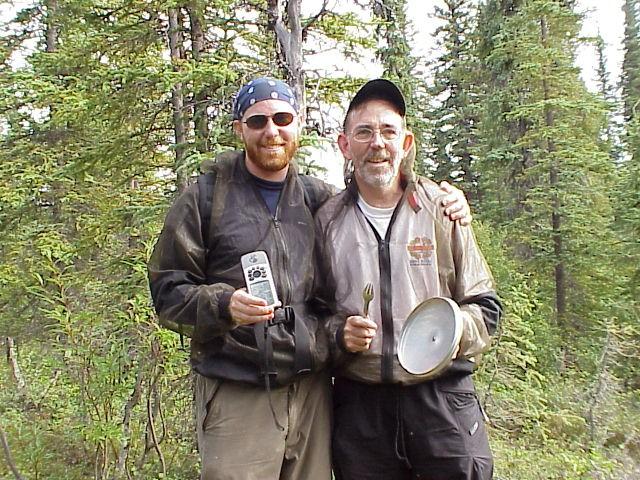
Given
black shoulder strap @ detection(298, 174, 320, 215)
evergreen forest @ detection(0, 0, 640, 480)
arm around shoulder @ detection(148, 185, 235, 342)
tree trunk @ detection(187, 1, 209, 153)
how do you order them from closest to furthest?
arm around shoulder @ detection(148, 185, 235, 342)
black shoulder strap @ detection(298, 174, 320, 215)
evergreen forest @ detection(0, 0, 640, 480)
tree trunk @ detection(187, 1, 209, 153)

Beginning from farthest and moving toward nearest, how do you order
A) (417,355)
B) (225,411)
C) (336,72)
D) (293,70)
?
(336,72), (293,70), (225,411), (417,355)

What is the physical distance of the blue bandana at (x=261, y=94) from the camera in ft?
10.1

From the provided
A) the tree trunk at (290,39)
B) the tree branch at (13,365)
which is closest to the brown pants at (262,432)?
the tree trunk at (290,39)

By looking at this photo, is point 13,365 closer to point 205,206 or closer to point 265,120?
point 205,206

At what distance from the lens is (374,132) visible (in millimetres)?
3029

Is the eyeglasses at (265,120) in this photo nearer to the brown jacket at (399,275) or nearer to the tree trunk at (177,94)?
the brown jacket at (399,275)

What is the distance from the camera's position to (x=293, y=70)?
6.09 m

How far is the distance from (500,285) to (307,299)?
8.27 m

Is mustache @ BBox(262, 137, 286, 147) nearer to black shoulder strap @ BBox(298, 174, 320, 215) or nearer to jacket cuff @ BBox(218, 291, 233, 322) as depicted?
black shoulder strap @ BBox(298, 174, 320, 215)

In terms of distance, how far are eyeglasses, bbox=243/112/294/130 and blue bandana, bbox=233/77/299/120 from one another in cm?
8

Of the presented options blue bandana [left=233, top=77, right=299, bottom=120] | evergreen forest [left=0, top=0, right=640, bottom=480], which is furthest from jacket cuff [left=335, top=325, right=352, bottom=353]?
evergreen forest [left=0, top=0, right=640, bottom=480]

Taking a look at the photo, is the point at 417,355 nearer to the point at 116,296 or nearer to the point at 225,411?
the point at 225,411

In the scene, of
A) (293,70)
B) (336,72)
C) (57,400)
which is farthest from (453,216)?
(57,400)

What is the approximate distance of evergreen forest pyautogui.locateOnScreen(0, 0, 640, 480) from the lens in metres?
5.90
